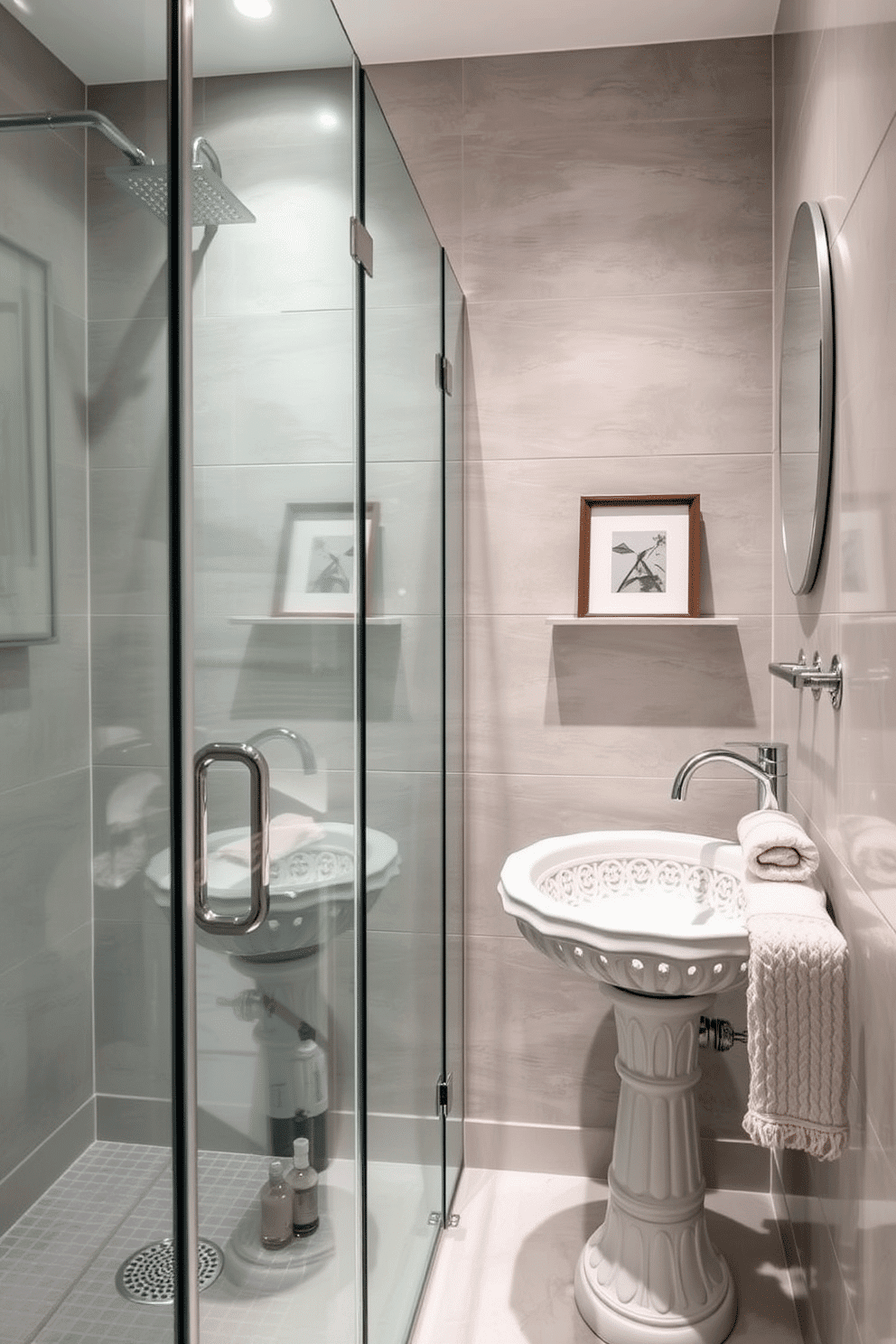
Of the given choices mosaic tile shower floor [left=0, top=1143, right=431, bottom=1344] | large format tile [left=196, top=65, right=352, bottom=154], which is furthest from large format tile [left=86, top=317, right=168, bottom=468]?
mosaic tile shower floor [left=0, top=1143, right=431, bottom=1344]

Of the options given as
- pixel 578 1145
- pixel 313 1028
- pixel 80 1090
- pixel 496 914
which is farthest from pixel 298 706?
pixel 578 1145

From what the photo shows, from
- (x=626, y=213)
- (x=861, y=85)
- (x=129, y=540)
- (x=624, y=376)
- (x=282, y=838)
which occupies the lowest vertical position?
(x=282, y=838)

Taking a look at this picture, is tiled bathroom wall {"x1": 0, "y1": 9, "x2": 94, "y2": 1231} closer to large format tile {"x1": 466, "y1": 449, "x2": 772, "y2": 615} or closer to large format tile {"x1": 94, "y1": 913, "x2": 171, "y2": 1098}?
large format tile {"x1": 94, "y1": 913, "x2": 171, "y2": 1098}

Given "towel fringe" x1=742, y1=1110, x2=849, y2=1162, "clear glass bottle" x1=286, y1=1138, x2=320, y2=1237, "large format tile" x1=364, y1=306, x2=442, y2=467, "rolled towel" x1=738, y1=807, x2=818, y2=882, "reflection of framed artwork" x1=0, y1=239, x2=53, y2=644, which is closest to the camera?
"reflection of framed artwork" x1=0, y1=239, x2=53, y2=644

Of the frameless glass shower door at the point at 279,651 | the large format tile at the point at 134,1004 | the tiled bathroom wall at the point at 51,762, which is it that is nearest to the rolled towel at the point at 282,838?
the frameless glass shower door at the point at 279,651

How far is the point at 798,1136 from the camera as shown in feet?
4.28

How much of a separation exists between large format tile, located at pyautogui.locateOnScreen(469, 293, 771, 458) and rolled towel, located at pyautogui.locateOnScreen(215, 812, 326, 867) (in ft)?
4.70

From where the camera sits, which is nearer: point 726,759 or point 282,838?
point 282,838

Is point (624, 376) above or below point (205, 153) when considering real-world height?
above

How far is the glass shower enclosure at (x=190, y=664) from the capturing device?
Answer: 0.65m

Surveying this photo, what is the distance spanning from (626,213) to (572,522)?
2.32 ft

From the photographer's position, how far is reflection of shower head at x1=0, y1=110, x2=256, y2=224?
25.7 inches

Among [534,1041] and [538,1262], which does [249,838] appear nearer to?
[538,1262]

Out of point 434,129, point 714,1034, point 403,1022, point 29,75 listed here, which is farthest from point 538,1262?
point 434,129
